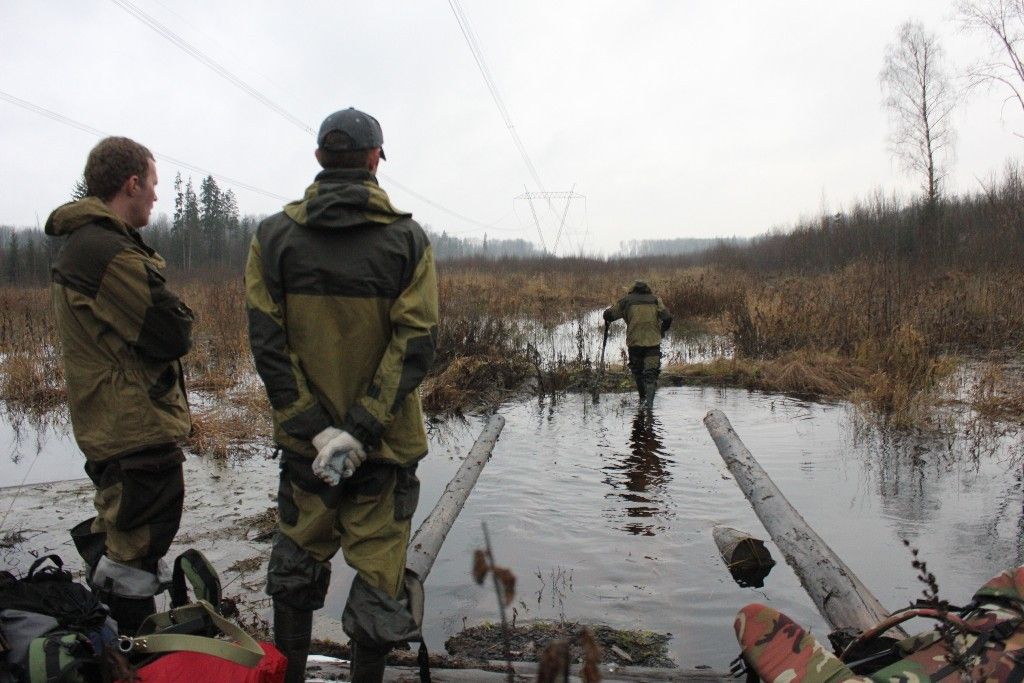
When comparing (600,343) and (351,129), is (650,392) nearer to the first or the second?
(600,343)

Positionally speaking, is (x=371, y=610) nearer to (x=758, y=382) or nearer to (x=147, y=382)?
(x=147, y=382)

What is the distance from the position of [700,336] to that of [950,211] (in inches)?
475

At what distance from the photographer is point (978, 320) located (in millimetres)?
12180

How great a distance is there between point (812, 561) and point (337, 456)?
2892 millimetres

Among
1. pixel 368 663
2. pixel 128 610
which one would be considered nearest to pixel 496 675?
pixel 368 663

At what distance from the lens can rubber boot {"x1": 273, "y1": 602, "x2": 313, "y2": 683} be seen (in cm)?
250

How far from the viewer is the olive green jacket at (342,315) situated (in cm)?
238

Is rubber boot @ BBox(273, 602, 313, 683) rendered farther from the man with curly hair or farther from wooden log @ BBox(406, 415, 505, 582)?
wooden log @ BBox(406, 415, 505, 582)

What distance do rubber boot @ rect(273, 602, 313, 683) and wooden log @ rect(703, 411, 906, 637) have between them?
2.22 metres

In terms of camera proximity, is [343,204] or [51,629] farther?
[343,204]

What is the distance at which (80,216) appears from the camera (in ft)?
8.67

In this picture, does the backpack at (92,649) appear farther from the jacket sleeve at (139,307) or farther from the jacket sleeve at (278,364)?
the jacket sleeve at (139,307)

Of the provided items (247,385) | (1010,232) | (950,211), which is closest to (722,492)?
(247,385)

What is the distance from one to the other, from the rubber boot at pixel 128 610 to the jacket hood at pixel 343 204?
61.6 inches
